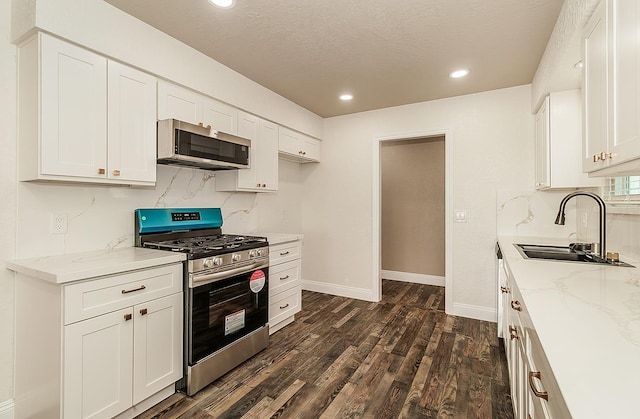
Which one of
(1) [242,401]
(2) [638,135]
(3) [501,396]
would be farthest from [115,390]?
(2) [638,135]

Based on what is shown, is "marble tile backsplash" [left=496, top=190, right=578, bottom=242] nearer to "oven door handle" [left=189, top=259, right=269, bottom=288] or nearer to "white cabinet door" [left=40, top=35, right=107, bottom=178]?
"oven door handle" [left=189, top=259, right=269, bottom=288]

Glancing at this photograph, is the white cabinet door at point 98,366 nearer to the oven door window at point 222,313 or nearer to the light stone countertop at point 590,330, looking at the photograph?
the oven door window at point 222,313

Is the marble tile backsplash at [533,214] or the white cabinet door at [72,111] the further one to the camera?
the marble tile backsplash at [533,214]

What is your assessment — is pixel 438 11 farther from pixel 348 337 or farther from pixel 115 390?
pixel 115 390

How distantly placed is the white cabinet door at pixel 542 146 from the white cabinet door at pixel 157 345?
120 inches

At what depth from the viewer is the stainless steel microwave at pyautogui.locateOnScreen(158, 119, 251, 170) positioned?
222cm

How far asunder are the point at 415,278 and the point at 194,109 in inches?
167

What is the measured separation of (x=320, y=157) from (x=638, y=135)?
364 centimetres

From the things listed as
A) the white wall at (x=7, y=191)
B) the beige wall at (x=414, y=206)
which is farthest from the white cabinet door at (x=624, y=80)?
the beige wall at (x=414, y=206)

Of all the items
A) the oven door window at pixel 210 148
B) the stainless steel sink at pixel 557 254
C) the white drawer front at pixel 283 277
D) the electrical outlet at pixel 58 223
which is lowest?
the white drawer front at pixel 283 277

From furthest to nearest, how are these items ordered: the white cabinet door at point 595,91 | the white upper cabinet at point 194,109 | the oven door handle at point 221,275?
the white upper cabinet at point 194,109 → the oven door handle at point 221,275 → the white cabinet door at point 595,91

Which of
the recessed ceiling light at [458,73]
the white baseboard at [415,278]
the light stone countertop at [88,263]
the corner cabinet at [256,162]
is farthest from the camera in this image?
the white baseboard at [415,278]

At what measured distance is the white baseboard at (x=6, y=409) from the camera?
180cm

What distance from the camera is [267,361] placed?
2.56 m
